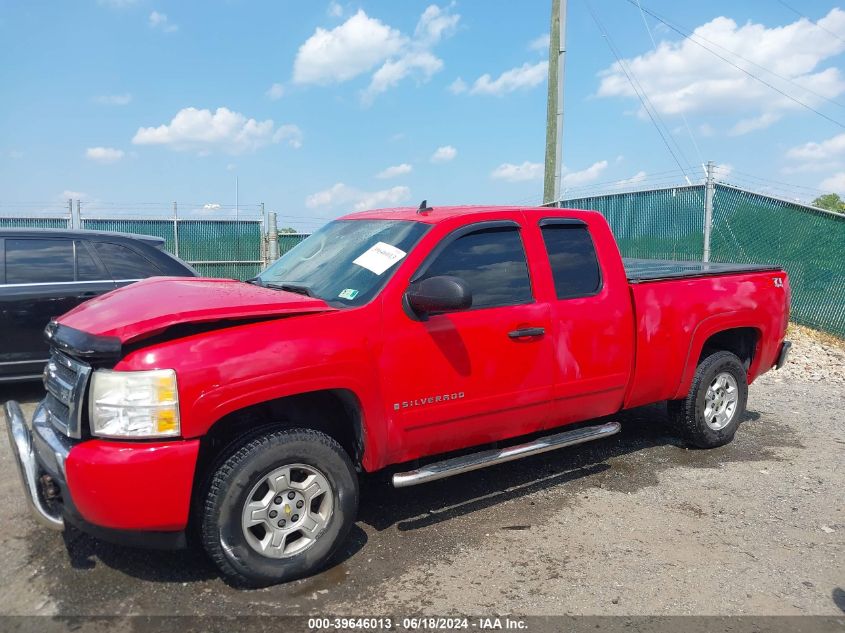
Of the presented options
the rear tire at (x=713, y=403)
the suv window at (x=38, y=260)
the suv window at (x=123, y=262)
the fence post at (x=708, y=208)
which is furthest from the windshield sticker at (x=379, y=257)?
the fence post at (x=708, y=208)

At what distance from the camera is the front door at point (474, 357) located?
12.2 ft

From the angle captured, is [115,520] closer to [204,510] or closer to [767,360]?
[204,510]

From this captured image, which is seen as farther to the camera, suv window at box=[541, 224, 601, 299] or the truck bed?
the truck bed

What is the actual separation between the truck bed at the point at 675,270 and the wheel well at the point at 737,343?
0.52 metres

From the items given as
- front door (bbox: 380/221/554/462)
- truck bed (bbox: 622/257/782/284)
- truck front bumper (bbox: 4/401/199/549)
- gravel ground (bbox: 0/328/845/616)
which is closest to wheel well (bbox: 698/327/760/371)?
truck bed (bbox: 622/257/782/284)


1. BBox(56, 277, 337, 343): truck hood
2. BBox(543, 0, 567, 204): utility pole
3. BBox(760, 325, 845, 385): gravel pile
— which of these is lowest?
BBox(760, 325, 845, 385): gravel pile

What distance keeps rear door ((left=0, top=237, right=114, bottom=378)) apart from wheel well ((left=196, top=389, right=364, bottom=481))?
402cm

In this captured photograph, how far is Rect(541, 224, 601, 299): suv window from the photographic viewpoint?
4480 millimetres

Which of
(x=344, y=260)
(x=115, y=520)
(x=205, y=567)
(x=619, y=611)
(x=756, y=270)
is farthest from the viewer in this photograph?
(x=756, y=270)

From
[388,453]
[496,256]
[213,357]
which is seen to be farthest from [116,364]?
[496,256]

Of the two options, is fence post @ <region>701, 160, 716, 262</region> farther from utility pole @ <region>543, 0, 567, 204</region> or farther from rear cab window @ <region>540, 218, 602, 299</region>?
rear cab window @ <region>540, 218, 602, 299</region>

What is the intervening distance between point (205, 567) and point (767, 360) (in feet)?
15.7

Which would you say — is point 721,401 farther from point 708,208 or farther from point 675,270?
point 708,208

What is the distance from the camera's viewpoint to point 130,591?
3.33 m
